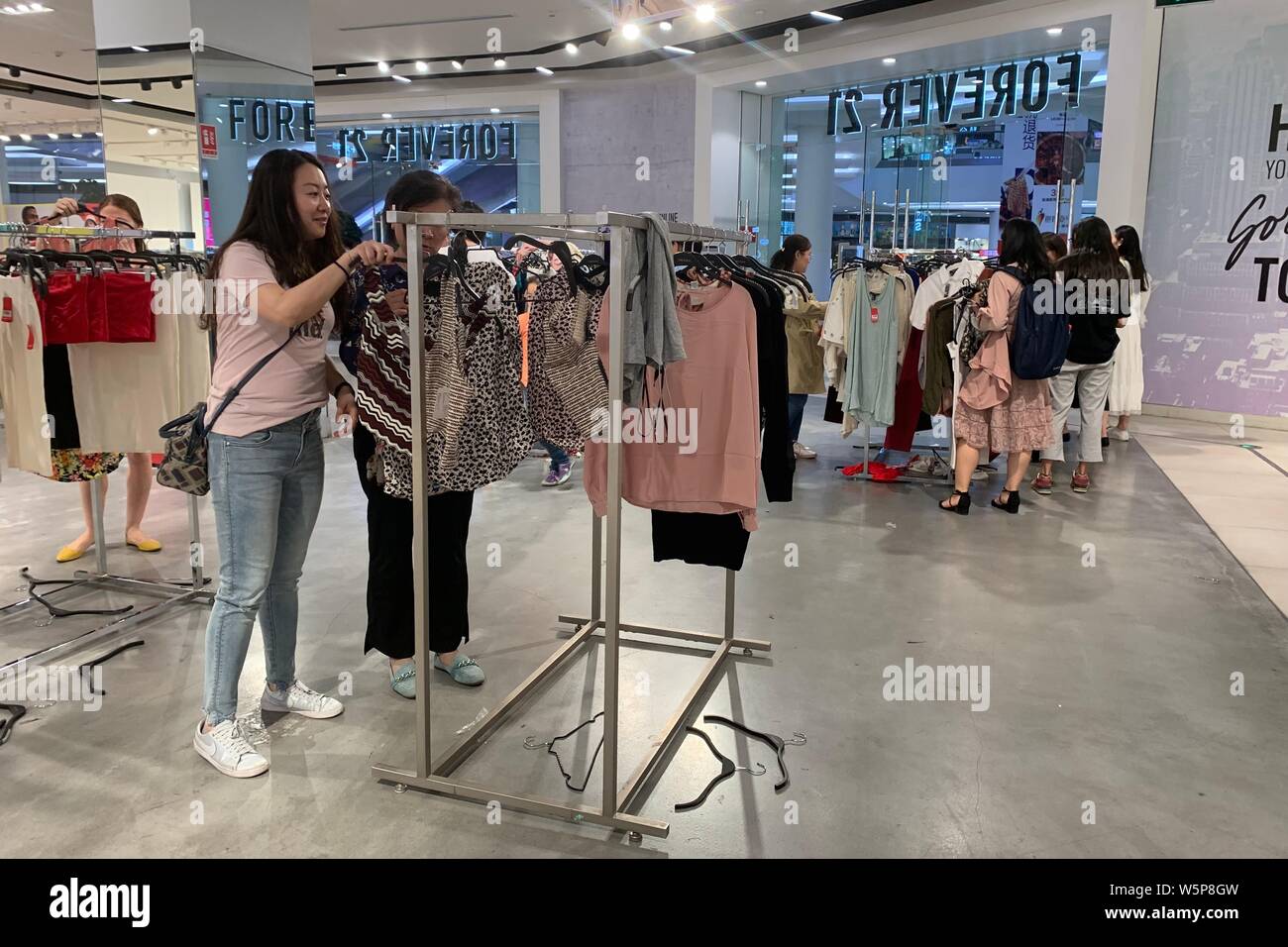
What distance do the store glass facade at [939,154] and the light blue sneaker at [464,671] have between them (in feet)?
20.3

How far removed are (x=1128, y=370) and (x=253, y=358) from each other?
690cm

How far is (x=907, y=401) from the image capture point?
6004 millimetres

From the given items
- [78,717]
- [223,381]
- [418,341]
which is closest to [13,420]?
[78,717]

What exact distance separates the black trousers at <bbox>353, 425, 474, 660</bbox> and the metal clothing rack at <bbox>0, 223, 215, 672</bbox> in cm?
127

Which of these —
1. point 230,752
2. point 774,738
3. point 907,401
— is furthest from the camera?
point 907,401

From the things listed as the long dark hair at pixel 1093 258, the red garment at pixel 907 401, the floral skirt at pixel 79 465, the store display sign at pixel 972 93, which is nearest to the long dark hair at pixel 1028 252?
the long dark hair at pixel 1093 258

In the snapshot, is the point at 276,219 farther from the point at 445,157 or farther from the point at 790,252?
the point at 445,157

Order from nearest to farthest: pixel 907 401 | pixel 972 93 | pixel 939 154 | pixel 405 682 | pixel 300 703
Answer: pixel 300 703 → pixel 405 682 → pixel 907 401 → pixel 972 93 → pixel 939 154

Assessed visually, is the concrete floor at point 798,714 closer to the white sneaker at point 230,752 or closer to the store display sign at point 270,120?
the white sneaker at point 230,752

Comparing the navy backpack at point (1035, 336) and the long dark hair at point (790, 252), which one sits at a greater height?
the long dark hair at point (790, 252)

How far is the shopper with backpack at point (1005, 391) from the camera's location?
5078 mm

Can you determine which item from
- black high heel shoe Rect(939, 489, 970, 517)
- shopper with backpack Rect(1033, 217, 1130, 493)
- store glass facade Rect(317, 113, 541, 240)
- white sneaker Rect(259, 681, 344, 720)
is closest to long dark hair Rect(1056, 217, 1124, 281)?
shopper with backpack Rect(1033, 217, 1130, 493)

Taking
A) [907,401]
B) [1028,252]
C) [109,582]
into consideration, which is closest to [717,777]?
[109,582]
